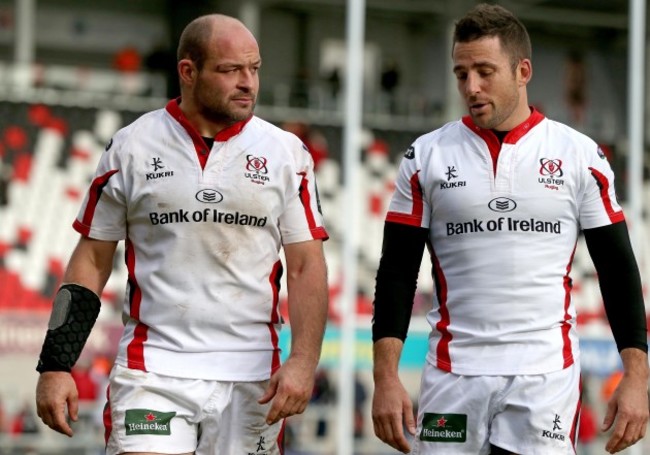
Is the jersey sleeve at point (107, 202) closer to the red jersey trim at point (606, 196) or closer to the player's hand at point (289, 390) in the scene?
the player's hand at point (289, 390)

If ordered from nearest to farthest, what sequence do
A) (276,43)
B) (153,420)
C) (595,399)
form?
(153,420)
(595,399)
(276,43)

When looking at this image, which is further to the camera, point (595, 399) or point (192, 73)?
point (595, 399)

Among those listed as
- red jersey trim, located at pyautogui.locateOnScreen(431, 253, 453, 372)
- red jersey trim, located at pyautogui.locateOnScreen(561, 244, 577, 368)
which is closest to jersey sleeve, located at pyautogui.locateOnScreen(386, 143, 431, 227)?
red jersey trim, located at pyautogui.locateOnScreen(431, 253, 453, 372)

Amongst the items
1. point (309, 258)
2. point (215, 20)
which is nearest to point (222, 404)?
point (309, 258)

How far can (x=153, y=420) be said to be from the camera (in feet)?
16.1

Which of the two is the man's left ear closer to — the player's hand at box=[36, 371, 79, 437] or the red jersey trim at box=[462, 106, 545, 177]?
the red jersey trim at box=[462, 106, 545, 177]

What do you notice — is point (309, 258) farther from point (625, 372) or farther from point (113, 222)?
point (625, 372)

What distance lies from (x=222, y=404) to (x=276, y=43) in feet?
78.1

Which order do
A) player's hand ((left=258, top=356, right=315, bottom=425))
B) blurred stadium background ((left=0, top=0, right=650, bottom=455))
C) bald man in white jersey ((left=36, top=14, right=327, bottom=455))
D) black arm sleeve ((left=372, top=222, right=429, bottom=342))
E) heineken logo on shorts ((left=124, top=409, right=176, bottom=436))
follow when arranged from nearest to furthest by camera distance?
player's hand ((left=258, top=356, right=315, bottom=425)) → heineken logo on shorts ((left=124, top=409, right=176, bottom=436)) → bald man in white jersey ((left=36, top=14, right=327, bottom=455)) → black arm sleeve ((left=372, top=222, right=429, bottom=342)) → blurred stadium background ((left=0, top=0, right=650, bottom=455))

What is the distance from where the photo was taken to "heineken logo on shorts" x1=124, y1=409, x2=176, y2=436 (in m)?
4.90

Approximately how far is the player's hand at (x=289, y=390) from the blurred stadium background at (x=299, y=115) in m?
10.4

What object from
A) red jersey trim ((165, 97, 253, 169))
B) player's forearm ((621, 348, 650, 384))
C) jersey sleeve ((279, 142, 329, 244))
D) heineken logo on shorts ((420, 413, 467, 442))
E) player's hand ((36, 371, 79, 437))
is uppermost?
red jersey trim ((165, 97, 253, 169))

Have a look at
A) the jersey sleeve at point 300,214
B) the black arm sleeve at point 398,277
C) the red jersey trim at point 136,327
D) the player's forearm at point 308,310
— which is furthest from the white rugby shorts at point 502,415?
the red jersey trim at point 136,327

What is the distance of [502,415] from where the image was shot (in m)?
4.96
